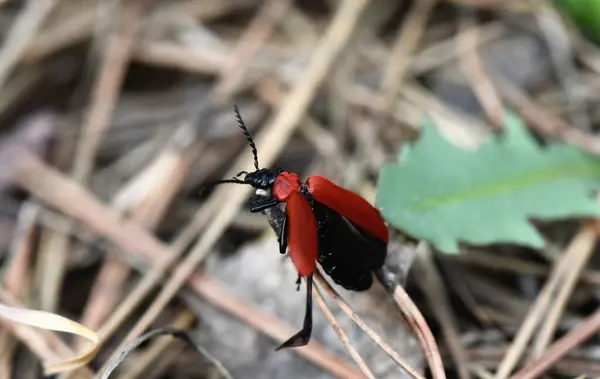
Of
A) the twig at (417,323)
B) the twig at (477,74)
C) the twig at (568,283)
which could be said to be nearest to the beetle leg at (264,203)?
the twig at (417,323)

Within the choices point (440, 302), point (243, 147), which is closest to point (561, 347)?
point (440, 302)

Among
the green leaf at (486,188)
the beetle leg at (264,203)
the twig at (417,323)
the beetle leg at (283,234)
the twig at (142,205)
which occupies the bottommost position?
the twig at (142,205)

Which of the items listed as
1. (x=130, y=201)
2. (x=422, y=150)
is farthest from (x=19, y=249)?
(x=422, y=150)

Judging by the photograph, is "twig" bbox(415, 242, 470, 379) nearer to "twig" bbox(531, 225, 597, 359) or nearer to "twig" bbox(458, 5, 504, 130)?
"twig" bbox(531, 225, 597, 359)

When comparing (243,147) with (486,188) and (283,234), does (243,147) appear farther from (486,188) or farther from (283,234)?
(283,234)

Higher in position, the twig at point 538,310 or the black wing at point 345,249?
the black wing at point 345,249

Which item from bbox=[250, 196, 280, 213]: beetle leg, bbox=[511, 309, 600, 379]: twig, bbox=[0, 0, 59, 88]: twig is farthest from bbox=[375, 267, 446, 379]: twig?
bbox=[0, 0, 59, 88]: twig

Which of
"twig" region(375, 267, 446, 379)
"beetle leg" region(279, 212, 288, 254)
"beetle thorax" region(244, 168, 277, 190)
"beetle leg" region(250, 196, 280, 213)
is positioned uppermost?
"beetle thorax" region(244, 168, 277, 190)

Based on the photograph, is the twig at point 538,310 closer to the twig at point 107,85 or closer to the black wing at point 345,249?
the black wing at point 345,249
